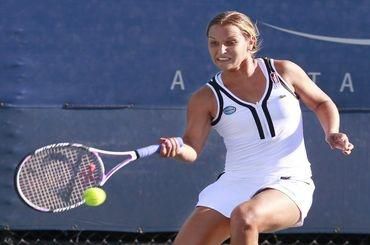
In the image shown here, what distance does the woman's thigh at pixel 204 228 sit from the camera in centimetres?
423

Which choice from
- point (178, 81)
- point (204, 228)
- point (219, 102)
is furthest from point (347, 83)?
point (204, 228)

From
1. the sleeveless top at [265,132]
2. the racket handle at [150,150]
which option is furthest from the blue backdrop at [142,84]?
the racket handle at [150,150]

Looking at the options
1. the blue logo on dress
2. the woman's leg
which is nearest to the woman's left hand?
the woman's leg

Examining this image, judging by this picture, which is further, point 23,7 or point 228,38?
point 23,7

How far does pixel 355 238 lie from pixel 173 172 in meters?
1.17

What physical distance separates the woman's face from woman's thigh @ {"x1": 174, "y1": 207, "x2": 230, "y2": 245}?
2.04 feet

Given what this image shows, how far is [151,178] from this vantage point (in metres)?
6.02

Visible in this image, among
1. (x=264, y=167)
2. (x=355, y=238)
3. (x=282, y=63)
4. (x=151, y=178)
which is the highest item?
(x=282, y=63)

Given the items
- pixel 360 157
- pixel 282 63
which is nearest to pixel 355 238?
pixel 360 157

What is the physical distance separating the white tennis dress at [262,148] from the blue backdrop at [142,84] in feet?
5.27

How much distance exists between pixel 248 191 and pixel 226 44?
62cm

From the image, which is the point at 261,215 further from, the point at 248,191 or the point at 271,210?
the point at 248,191

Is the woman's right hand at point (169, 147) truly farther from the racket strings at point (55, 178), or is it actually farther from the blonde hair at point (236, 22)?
the racket strings at point (55, 178)

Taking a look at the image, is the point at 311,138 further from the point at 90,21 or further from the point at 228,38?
the point at 228,38
